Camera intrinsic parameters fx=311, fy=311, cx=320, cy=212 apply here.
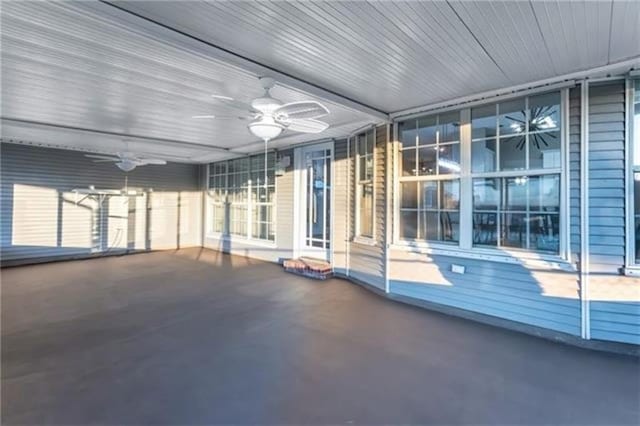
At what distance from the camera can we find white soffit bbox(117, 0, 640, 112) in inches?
88.4

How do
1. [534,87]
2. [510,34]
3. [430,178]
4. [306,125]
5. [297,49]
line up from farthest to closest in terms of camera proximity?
[430,178] < [306,125] < [534,87] < [297,49] < [510,34]

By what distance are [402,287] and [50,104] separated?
18.6ft

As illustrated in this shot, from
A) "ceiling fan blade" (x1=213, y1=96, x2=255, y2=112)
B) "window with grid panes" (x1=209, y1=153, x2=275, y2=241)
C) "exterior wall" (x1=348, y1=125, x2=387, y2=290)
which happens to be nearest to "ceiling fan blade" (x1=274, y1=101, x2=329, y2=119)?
"ceiling fan blade" (x1=213, y1=96, x2=255, y2=112)

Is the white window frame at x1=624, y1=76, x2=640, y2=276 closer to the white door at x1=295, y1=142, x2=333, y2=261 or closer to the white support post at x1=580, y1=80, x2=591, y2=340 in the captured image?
the white support post at x1=580, y1=80, x2=591, y2=340

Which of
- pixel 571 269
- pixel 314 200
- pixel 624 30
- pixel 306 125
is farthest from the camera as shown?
pixel 314 200

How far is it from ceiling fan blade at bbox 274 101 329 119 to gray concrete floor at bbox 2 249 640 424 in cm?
231

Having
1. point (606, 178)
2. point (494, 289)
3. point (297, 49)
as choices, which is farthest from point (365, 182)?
point (606, 178)

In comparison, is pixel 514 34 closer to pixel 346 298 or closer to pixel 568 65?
pixel 568 65

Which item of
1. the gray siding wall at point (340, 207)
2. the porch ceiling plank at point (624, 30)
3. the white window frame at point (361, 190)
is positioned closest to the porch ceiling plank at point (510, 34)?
the porch ceiling plank at point (624, 30)

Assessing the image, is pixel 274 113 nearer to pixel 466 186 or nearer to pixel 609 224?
pixel 466 186

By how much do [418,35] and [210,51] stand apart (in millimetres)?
1825

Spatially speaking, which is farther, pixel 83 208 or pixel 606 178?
pixel 83 208

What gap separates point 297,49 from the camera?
2.85m

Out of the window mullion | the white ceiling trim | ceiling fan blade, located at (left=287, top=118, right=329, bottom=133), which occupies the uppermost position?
the white ceiling trim
